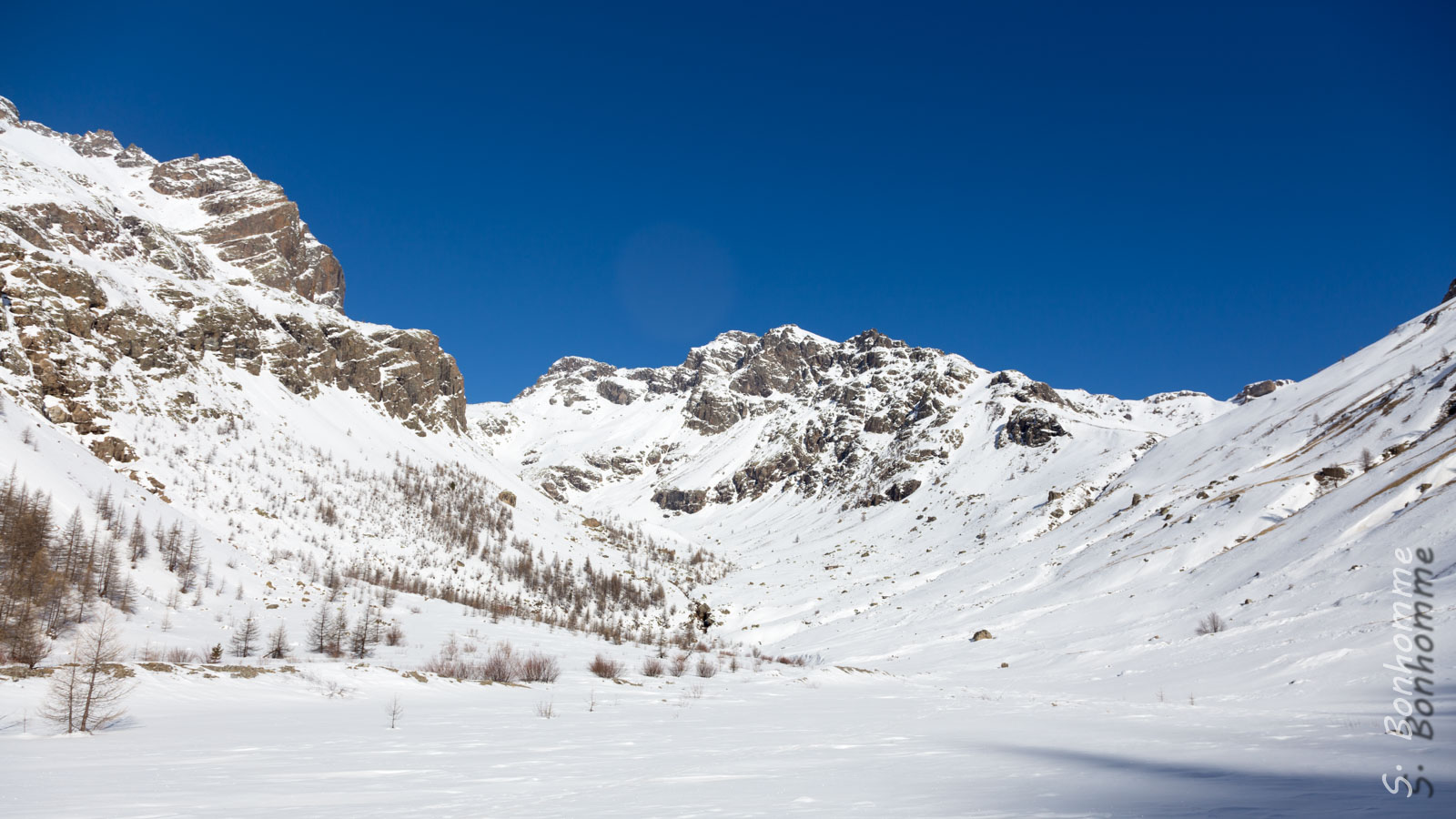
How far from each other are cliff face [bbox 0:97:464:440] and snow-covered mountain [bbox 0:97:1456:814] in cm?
58

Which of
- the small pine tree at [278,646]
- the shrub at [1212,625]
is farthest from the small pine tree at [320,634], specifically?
the shrub at [1212,625]

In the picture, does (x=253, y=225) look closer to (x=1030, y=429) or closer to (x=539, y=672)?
(x=539, y=672)

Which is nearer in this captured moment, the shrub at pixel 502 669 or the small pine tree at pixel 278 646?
the shrub at pixel 502 669

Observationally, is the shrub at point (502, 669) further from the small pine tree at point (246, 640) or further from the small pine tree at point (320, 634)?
the small pine tree at point (246, 640)

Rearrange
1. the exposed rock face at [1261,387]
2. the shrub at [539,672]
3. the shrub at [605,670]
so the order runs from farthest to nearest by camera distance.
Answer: the exposed rock face at [1261,387], the shrub at [605,670], the shrub at [539,672]

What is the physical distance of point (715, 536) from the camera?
177625 millimetres

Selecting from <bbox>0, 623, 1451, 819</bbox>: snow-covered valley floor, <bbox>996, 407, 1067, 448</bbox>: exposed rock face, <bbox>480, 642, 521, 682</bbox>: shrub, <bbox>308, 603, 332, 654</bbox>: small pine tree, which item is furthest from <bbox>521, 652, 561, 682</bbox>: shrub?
<bbox>996, 407, 1067, 448</bbox>: exposed rock face

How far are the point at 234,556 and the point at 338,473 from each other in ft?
148

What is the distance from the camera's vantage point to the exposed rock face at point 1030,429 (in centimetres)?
13512

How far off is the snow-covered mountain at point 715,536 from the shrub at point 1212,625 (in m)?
0.97

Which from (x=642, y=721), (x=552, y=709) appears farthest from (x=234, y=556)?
(x=642, y=721)

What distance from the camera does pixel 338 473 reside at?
97.9 meters

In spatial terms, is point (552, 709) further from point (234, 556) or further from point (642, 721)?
point (234, 556)

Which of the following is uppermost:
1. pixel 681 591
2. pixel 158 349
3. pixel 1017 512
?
pixel 158 349
